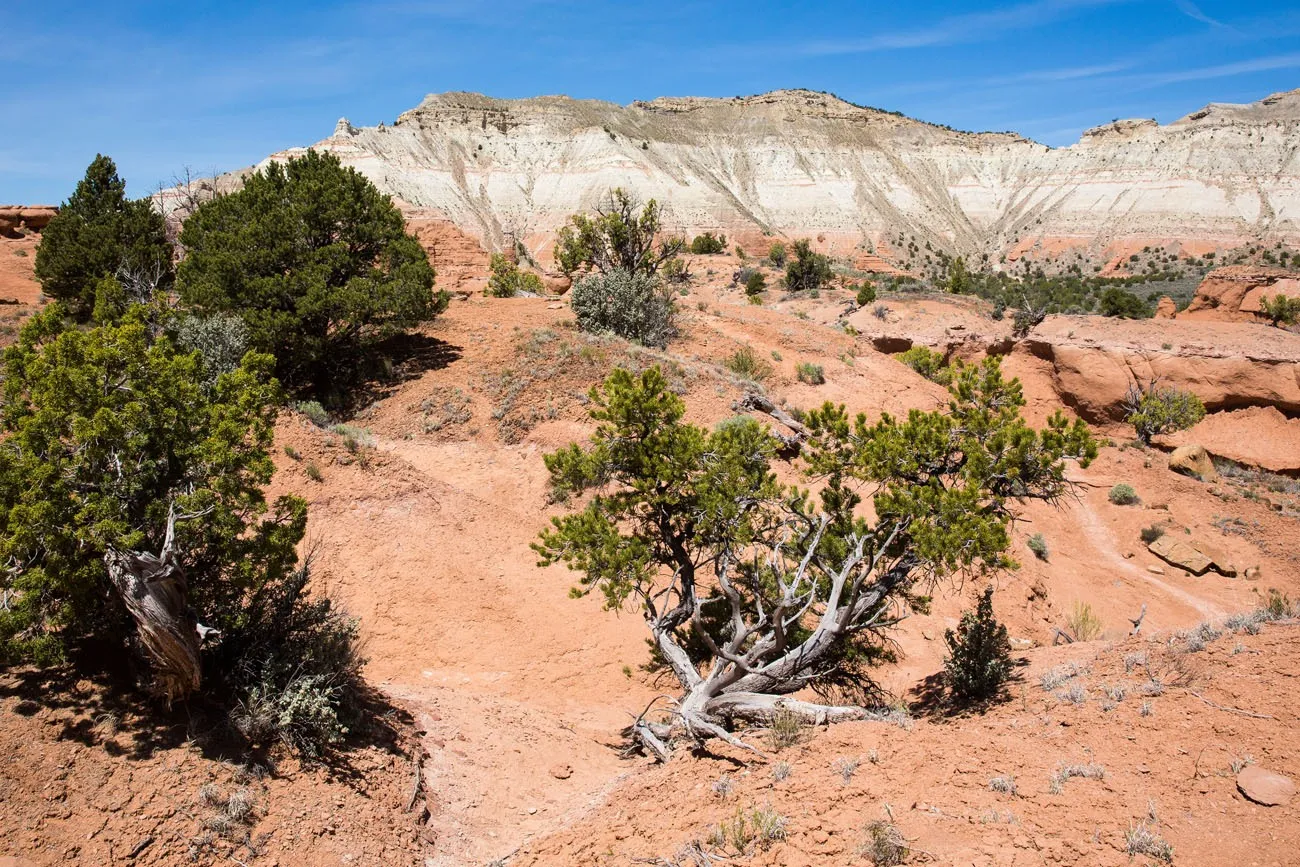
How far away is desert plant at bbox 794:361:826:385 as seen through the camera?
22.3 meters

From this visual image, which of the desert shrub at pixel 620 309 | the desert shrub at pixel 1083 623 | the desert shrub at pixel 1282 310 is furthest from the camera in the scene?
the desert shrub at pixel 1282 310

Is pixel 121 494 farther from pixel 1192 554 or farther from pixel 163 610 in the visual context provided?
pixel 1192 554

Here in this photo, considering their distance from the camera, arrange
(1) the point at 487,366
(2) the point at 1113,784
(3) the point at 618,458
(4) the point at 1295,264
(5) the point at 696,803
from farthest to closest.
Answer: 1. (4) the point at 1295,264
2. (1) the point at 487,366
3. (3) the point at 618,458
4. (5) the point at 696,803
5. (2) the point at 1113,784

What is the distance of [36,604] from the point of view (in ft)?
19.4

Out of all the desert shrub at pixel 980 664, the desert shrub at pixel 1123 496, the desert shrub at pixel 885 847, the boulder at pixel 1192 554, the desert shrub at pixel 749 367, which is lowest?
the boulder at pixel 1192 554

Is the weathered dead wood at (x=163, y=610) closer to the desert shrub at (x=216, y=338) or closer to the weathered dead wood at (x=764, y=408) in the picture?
the desert shrub at (x=216, y=338)

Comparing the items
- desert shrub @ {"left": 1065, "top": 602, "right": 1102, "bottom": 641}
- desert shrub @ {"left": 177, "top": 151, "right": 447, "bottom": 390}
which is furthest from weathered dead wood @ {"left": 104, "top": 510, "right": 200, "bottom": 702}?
desert shrub @ {"left": 177, "top": 151, "right": 447, "bottom": 390}

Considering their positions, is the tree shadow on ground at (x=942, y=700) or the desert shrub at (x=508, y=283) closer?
the tree shadow on ground at (x=942, y=700)

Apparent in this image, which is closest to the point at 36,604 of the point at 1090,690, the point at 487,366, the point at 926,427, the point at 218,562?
the point at 218,562

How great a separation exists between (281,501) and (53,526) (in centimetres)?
211

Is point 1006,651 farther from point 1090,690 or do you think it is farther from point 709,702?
point 709,702

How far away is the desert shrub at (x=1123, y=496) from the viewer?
1859cm

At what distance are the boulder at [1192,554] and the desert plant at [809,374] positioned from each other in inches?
378

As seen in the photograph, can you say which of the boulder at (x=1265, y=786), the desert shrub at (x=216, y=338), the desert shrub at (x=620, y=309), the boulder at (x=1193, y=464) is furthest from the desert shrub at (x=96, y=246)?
the boulder at (x=1193, y=464)
